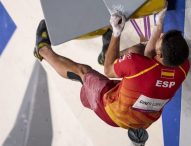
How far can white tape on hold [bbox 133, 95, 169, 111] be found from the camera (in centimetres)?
158

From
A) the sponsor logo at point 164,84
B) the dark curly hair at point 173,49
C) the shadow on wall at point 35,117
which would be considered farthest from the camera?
the shadow on wall at point 35,117

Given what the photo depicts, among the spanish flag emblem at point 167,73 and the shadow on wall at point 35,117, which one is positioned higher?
the spanish flag emblem at point 167,73

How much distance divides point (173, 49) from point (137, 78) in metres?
0.17

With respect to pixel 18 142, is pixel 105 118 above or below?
above

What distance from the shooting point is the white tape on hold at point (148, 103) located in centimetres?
158

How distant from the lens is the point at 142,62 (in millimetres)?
1515

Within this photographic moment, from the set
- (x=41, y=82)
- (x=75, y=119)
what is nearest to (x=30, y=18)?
(x=41, y=82)

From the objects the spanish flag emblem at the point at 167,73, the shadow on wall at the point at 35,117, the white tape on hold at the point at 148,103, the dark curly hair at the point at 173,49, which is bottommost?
the shadow on wall at the point at 35,117

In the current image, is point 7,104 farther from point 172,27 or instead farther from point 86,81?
point 172,27

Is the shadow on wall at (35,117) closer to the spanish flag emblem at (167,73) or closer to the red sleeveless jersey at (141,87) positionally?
the red sleeveless jersey at (141,87)

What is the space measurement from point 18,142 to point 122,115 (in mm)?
1011

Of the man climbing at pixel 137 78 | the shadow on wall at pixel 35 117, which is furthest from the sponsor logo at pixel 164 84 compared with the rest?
the shadow on wall at pixel 35 117

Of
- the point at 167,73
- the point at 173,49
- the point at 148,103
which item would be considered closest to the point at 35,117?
the point at 148,103

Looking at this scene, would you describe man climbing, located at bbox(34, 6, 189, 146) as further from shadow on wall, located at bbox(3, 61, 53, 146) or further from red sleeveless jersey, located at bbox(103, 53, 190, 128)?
shadow on wall, located at bbox(3, 61, 53, 146)
